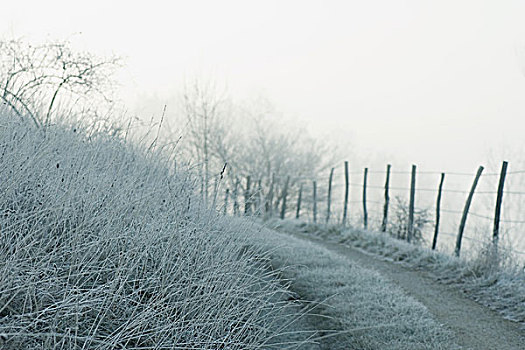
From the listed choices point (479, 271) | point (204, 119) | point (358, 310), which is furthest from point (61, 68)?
point (204, 119)

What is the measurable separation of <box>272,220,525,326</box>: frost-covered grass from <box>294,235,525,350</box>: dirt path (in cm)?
19

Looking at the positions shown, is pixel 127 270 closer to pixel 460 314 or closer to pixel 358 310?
pixel 358 310

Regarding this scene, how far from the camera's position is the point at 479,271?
7.51 meters

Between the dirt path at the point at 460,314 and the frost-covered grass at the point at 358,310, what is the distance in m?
0.22

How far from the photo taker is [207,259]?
4.29 meters

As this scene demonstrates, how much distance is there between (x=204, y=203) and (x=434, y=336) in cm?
233

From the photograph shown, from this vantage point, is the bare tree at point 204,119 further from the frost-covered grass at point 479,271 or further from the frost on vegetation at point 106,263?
the frost on vegetation at point 106,263

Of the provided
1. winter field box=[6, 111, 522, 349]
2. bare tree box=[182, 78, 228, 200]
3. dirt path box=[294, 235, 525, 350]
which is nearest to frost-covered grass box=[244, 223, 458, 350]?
winter field box=[6, 111, 522, 349]

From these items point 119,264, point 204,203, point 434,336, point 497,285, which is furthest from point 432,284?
point 119,264

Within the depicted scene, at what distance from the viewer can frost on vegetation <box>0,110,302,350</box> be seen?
318 centimetres

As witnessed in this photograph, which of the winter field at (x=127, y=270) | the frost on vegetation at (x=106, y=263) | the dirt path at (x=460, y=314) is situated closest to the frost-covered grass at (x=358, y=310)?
the winter field at (x=127, y=270)

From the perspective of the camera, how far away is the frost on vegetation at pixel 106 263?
3178 mm

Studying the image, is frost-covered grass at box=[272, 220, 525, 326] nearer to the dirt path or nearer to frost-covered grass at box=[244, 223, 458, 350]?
the dirt path

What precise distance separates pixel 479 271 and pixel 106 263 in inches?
207
